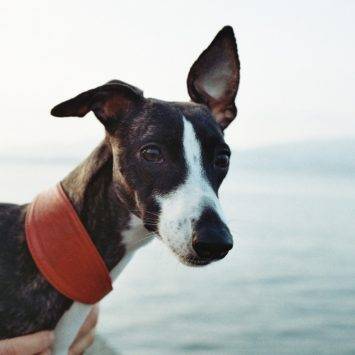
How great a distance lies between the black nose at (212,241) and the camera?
314cm

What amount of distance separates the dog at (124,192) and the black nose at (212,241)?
40mm

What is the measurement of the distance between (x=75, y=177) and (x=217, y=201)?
0.83m

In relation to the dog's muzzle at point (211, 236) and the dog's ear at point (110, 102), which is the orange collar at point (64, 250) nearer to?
the dog's ear at point (110, 102)

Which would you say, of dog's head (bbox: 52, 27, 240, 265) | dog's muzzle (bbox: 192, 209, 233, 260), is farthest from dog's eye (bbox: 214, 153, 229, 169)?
dog's muzzle (bbox: 192, 209, 233, 260)

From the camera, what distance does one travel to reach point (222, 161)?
3682 millimetres

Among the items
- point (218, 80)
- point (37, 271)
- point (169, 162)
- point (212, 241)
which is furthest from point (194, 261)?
point (218, 80)

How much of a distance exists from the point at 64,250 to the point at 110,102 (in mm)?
817

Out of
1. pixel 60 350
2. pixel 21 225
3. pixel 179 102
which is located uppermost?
pixel 179 102

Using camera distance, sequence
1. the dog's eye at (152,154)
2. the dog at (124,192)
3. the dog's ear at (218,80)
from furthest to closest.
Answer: the dog's ear at (218,80) < the dog's eye at (152,154) < the dog at (124,192)

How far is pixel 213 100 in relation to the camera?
4242 millimetres

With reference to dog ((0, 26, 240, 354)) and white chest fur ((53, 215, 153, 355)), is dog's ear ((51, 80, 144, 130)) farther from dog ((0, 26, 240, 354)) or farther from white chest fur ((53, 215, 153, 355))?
white chest fur ((53, 215, 153, 355))

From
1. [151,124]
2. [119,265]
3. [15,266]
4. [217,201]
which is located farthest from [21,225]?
[217,201]

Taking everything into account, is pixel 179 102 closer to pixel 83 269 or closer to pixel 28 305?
pixel 83 269

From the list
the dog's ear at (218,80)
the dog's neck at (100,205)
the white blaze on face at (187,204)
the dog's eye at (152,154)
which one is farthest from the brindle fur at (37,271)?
the dog's ear at (218,80)
